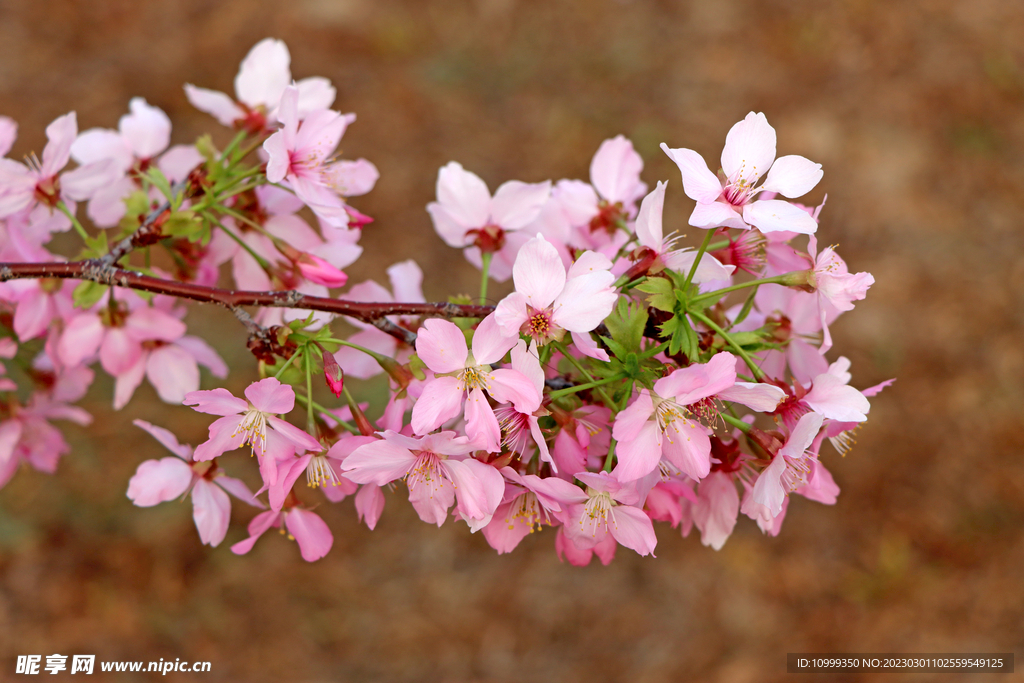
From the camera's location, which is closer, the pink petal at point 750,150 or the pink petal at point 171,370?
the pink petal at point 750,150

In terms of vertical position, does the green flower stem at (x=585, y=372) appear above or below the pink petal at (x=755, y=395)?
Result: above

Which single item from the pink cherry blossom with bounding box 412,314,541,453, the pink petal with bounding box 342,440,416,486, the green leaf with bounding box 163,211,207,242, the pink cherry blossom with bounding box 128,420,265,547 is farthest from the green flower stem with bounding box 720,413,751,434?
the green leaf with bounding box 163,211,207,242

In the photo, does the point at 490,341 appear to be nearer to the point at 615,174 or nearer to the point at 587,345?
the point at 587,345

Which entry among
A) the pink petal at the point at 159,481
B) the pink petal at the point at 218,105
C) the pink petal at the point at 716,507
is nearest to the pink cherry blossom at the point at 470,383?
the pink petal at the point at 716,507

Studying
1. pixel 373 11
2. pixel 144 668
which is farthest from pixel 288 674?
pixel 373 11

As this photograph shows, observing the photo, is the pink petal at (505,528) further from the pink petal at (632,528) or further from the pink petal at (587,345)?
the pink petal at (587,345)
